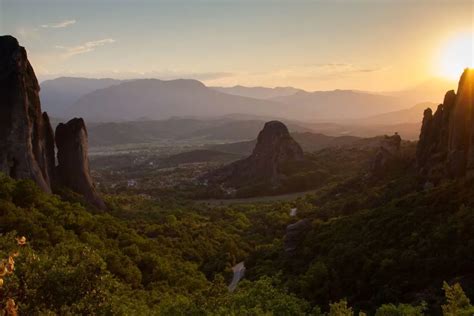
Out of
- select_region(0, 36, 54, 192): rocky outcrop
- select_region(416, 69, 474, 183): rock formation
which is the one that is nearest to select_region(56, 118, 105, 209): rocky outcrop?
select_region(0, 36, 54, 192): rocky outcrop

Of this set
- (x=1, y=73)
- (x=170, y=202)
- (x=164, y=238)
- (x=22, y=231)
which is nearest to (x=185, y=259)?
(x=164, y=238)

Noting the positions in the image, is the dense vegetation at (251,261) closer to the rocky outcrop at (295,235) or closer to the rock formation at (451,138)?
the rocky outcrop at (295,235)

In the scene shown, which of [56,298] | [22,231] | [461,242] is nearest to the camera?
[56,298]

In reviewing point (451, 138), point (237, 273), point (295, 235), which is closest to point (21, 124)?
point (237, 273)

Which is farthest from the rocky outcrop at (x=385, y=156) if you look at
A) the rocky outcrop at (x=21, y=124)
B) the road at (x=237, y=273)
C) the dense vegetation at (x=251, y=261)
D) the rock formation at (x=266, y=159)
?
the rock formation at (x=266, y=159)

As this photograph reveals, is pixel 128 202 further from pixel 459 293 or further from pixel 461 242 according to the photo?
pixel 459 293

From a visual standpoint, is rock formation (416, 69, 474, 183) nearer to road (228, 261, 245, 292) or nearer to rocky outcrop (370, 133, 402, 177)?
rocky outcrop (370, 133, 402, 177)
